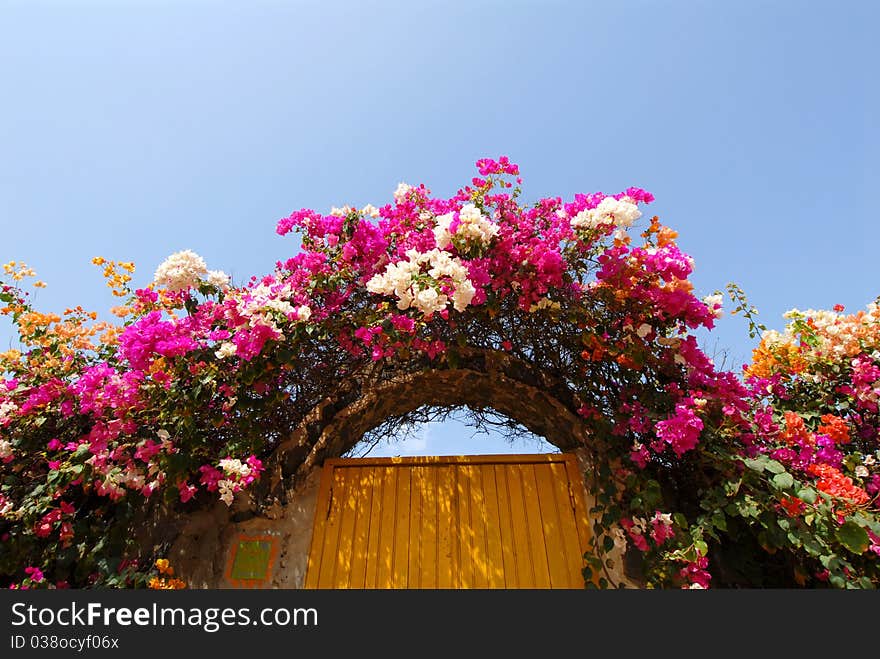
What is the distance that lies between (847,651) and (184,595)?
257 centimetres

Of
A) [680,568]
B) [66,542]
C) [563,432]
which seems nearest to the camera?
[680,568]

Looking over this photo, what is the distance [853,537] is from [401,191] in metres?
2.87

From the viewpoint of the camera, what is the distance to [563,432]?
3.18 m

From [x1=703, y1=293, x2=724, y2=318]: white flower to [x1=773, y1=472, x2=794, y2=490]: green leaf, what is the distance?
0.98 metres

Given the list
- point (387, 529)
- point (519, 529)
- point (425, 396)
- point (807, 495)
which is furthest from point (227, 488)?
point (807, 495)

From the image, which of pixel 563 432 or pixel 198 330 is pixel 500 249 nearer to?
pixel 563 432

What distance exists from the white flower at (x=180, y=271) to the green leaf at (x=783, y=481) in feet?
10.4

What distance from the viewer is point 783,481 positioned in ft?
6.86

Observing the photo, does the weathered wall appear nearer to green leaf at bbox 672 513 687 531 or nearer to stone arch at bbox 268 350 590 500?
stone arch at bbox 268 350 590 500

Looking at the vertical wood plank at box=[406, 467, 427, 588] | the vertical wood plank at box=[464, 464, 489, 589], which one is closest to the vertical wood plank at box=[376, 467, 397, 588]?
the vertical wood plank at box=[406, 467, 427, 588]

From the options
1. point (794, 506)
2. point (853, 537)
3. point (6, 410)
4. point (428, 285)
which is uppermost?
point (428, 285)

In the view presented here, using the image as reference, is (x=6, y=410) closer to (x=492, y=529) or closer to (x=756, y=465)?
(x=492, y=529)

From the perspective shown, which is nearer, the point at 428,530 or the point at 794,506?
the point at 794,506

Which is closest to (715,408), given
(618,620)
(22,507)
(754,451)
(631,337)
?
(754,451)
